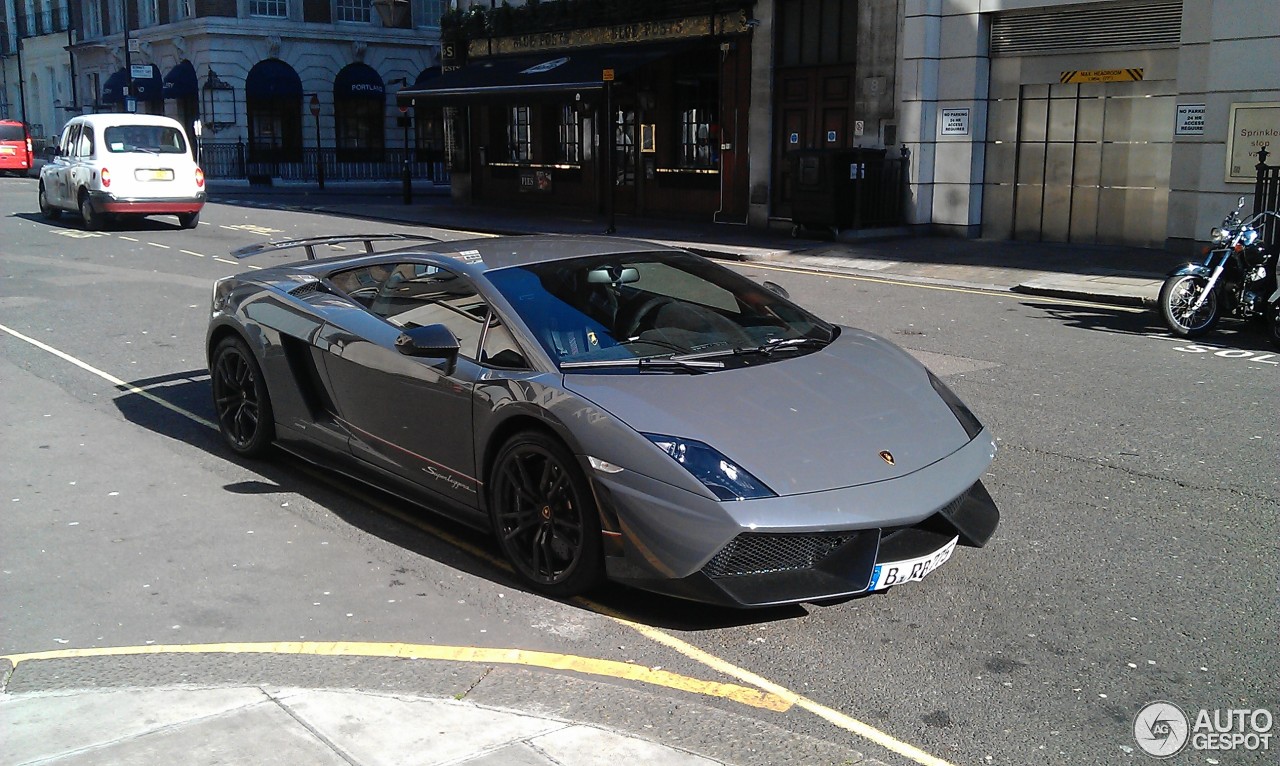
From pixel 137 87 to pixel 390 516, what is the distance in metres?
49.4

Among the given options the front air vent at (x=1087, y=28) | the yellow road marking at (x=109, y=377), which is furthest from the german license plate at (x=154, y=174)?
the front air vent at (x=1087, y=28)

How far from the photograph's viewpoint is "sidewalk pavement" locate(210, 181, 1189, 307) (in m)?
15.3

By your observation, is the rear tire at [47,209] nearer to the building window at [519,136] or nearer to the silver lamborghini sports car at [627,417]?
the building window at [519,136]

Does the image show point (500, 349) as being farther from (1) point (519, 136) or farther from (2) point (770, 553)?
(1) point (519, 136)

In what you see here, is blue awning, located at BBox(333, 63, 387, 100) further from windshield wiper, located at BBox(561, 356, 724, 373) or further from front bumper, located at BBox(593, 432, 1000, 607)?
front bumper, located at BBox(593, 432, 1000, 607)

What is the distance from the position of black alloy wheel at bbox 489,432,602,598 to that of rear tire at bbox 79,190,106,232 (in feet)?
63.8

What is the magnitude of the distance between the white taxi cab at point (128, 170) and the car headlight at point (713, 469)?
19841 mm

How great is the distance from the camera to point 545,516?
494 centimetres

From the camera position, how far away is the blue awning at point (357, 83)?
49.8m

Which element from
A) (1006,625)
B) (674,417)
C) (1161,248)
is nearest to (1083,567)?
(1006,625)

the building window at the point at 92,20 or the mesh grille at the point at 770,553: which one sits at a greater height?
the building window at the point at 92,20

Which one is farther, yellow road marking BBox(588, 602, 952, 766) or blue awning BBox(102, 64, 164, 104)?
blue awning BBox(102, 64, 164, 104)

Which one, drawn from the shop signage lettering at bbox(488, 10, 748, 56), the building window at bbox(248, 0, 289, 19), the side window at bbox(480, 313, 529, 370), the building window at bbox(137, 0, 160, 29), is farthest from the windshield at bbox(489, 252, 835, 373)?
the building window at bbox(137, 0, 160, 29)

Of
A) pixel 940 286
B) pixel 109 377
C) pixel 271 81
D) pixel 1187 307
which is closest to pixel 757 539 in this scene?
pixel 109 377
